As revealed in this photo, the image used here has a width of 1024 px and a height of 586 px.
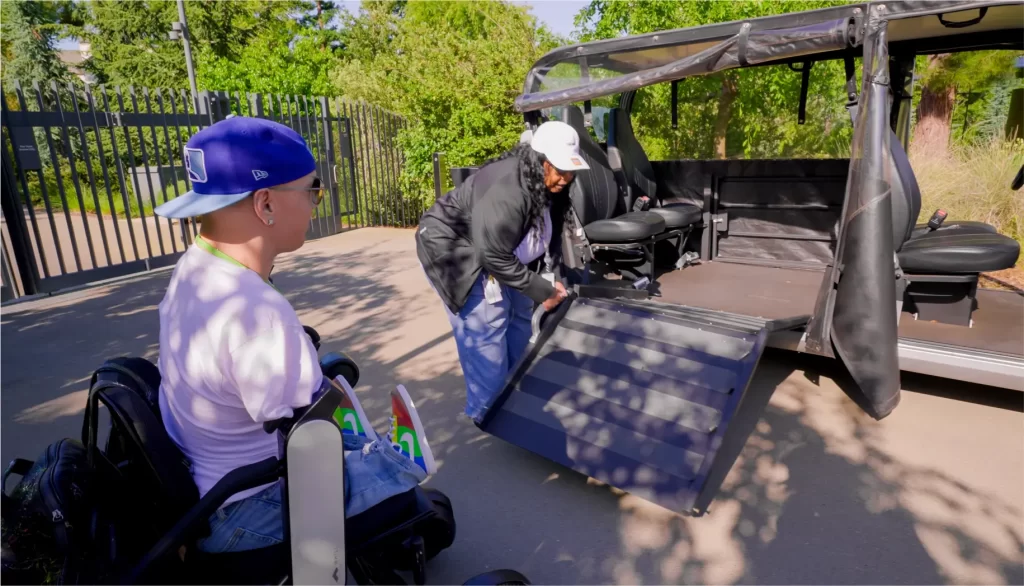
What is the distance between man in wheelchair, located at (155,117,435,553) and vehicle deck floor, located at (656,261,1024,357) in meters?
3.46

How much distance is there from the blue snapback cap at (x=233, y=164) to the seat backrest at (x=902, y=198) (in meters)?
3.79

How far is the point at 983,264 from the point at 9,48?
30787mm

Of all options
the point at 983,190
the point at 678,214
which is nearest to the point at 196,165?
the point at 678,214

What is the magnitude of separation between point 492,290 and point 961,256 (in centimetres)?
318

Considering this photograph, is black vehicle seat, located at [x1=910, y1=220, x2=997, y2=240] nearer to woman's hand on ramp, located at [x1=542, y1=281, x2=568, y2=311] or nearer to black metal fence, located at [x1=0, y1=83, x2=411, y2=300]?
woman's hand on ramp, located at [x1=542, y1=281, x2=568, y2=311]

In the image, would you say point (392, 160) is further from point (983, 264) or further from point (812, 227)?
point (983, 264)

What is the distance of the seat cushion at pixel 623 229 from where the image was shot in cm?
549

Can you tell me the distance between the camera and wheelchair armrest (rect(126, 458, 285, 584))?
1.45 m

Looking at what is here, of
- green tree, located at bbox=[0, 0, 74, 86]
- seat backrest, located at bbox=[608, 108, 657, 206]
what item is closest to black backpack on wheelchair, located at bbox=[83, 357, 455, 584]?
seat backrest, located at bbox=[608, 108, 657, 206]

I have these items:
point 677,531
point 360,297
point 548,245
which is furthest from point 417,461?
point 360,297

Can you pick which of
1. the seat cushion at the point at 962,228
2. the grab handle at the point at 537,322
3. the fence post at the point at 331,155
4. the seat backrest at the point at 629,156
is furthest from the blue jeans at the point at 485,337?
the fence post at the point at 331,155

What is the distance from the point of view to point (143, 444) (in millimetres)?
1547

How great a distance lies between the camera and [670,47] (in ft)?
15.1

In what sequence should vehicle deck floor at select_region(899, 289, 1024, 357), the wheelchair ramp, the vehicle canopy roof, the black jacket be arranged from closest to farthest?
the wheelchair ramp → the black jacket → the vehicle canopy roof → vehicle deck floor at select_region(899, 289, 1024, 357)
